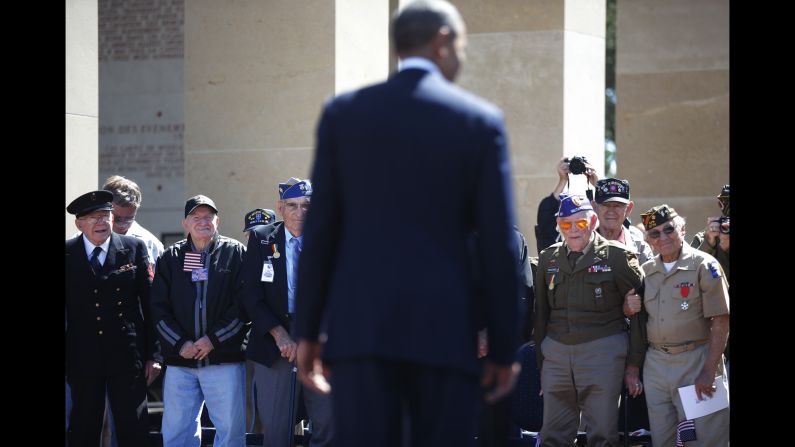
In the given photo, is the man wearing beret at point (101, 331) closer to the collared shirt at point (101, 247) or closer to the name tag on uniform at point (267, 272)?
the collared shirt at point (101, 247)

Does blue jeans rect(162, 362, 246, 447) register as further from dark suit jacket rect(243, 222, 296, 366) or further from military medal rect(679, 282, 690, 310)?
military medal rect(679, 282, 690, 310)

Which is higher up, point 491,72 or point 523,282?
point 491,72

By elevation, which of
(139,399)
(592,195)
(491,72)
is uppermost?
(491,72)

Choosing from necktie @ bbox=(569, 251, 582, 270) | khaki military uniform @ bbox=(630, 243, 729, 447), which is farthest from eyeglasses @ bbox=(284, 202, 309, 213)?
khaki military uniform @ bbox=(630, 243, 729, 447)

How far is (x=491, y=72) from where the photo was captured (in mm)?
12023

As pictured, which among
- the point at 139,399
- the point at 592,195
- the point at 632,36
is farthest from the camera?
the point at 632,36

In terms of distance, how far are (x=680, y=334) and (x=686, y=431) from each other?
2.00 ft

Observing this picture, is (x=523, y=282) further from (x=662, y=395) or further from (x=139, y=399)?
(x=139, y=399)

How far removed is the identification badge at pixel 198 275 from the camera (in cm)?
827

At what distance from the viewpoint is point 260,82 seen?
10.4m

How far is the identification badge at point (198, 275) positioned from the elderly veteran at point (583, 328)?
2265mm

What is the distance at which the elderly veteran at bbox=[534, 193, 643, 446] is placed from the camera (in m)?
8.01
